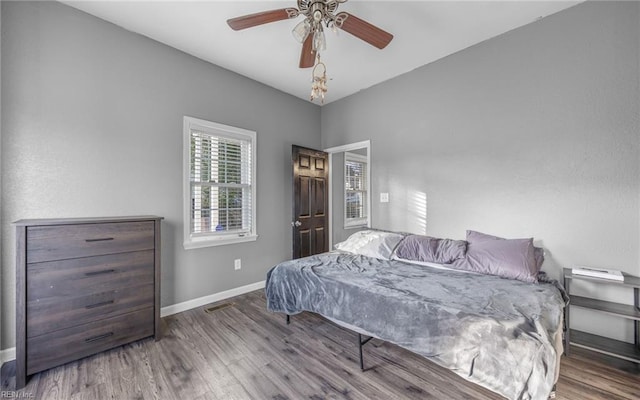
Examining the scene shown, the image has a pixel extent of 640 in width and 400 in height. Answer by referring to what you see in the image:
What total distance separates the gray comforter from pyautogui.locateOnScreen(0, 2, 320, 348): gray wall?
1.43m

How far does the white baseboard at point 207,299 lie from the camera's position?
2838 mm

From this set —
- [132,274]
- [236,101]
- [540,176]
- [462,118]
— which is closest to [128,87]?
[236,101]

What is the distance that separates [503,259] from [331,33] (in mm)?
2720

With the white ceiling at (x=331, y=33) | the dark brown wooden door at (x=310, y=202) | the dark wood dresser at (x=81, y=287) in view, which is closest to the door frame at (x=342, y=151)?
the dark brown wooden door at (x=310, y=202)

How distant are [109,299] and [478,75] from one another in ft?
13.9

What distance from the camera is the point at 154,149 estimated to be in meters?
2.75

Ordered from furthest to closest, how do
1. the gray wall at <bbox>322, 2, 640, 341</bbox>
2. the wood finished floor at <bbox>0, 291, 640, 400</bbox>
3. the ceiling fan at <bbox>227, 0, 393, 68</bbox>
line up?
the gray wall at <bbox>322, 2, 640, 341</bbox>
the ceiling fan at <bbox>227, 0, 393, 68</bbox>
the wood finished floor at <bbox>0, 291, 640, 400</bbox>

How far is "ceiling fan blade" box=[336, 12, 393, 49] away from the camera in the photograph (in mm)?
1812

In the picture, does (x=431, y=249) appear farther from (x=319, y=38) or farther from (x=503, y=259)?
(x=319, y=38)

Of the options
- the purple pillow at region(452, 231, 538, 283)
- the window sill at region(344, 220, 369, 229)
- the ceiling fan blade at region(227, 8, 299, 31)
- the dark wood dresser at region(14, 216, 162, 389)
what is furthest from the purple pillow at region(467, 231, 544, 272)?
the dark wood dresser at region(14, 216, 162, 389)

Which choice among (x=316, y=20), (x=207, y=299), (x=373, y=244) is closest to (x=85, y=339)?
(x=207, y=299)

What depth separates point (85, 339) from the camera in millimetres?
2004

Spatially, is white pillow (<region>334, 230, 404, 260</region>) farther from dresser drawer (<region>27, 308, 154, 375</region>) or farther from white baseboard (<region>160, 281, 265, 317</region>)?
dresser drawer (<region>27, 308, 154, 375</region>)

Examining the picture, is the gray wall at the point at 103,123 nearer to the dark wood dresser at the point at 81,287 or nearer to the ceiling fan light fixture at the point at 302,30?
the dark wood dresser at the point at 81,287
